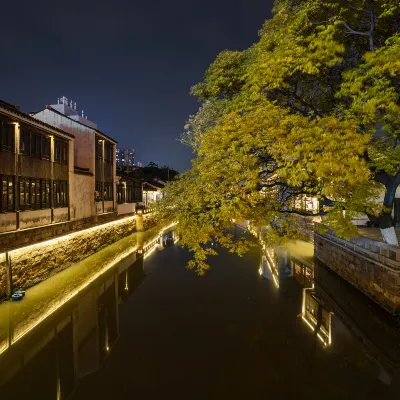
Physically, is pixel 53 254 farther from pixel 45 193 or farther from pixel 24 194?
pixel 45 193

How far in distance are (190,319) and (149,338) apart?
253 centimetres

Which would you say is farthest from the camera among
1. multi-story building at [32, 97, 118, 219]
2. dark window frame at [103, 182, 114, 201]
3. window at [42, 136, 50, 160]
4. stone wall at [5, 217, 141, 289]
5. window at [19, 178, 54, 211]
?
dark window frame at [103, 182, 114, 201]

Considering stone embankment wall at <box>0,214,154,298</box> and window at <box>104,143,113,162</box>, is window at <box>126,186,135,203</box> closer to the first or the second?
window at <box>104,143,113,162</box>

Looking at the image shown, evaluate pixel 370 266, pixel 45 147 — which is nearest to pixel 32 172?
pixel 45 147

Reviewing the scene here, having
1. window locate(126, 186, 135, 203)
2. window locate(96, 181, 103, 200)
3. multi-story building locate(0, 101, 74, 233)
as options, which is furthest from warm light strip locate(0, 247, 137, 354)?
window locate(126, 186, 135, 203)

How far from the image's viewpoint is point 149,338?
41.1ft

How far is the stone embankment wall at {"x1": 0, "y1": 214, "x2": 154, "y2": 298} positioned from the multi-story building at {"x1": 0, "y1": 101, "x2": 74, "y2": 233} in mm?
2290

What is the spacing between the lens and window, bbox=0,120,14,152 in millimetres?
17020

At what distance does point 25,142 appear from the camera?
63.2ft

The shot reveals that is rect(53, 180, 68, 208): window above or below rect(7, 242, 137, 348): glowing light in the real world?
above

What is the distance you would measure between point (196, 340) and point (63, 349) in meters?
5.33

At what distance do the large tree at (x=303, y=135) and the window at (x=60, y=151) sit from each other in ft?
50.1

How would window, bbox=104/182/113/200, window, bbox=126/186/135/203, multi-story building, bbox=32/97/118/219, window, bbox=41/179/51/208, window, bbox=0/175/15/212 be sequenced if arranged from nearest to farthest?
window, bbox=0/175/15/212 < window, bbox=41/179/51/208 < multi-story building, bbox=32/97/118/219 < window, bbox=104/182/113/200 < window, bbox=126/186/135/203

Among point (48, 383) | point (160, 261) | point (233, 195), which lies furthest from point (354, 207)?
point (160, 261)
